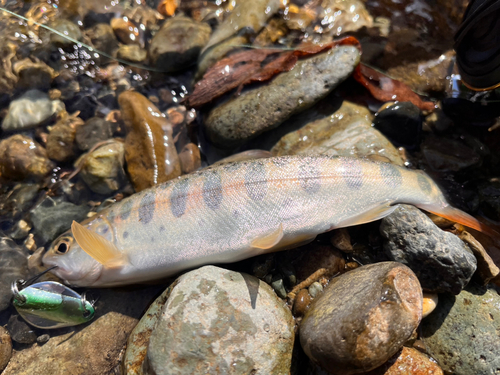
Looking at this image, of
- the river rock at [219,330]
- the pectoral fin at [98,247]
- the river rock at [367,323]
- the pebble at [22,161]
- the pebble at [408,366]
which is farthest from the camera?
the pebble at [22,161]

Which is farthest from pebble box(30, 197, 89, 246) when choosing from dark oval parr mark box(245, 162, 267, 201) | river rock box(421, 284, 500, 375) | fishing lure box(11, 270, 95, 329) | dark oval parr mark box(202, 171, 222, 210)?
river rock box(421, 284, 500, 375)

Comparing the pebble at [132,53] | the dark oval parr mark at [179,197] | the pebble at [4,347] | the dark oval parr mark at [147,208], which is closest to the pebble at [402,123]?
the dark oval parr mark at [179,197]

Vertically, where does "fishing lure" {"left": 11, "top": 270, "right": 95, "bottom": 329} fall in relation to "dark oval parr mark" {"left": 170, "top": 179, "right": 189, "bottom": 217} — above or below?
below

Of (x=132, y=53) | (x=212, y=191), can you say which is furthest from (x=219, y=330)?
(x=132, y=53)

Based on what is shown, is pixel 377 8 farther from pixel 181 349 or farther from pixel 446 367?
pixel 181 349

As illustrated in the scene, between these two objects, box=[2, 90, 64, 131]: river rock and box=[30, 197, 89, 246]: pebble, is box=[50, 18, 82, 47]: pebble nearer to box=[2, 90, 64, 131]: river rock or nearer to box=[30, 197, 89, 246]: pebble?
box=[2, 90, 64, 131]: river rock

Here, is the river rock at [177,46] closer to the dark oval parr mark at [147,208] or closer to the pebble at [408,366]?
the dark oval parr mark at [147,208]
